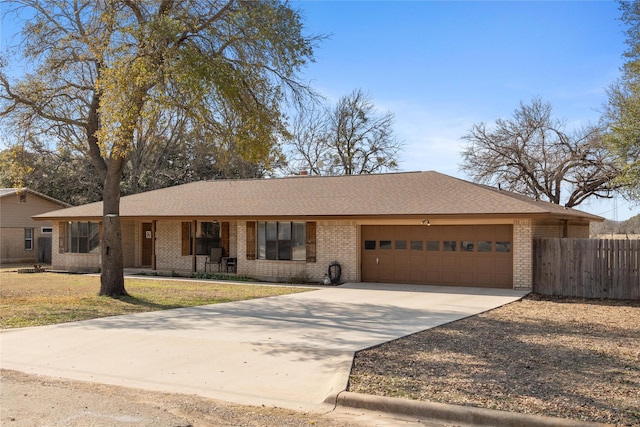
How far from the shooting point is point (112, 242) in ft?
56.3

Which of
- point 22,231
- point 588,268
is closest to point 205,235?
point 588,268

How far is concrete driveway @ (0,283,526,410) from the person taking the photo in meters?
7.49

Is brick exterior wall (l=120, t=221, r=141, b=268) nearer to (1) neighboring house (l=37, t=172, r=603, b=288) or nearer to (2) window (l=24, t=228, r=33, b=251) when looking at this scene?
(1) neighboring house (l=37, t=172, r=603, b=288)

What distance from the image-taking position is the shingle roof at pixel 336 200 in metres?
20.0

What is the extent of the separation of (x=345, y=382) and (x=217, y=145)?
1093cm

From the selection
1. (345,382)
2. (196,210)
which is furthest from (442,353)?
(196,210)

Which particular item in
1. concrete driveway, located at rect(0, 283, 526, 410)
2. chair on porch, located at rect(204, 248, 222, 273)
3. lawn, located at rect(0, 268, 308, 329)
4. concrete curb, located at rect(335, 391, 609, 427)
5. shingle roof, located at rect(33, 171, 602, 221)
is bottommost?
lawn, located at rect(0, 268, 308, 329)

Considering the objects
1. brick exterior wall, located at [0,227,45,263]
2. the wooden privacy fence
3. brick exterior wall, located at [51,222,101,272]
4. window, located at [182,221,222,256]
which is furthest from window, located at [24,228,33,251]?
the wooden privacy fence

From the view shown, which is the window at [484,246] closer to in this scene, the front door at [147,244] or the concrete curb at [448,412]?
the concrete curb at [448,412]

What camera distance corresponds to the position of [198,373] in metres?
8.02

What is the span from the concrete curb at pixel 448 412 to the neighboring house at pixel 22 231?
32.6m

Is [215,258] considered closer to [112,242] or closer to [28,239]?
[112,242]

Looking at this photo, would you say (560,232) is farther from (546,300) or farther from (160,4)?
(160,4)

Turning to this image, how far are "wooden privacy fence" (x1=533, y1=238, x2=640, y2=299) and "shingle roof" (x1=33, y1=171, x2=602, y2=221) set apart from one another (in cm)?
139
